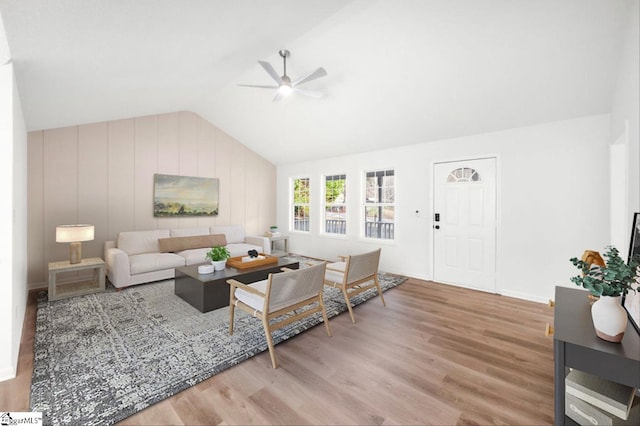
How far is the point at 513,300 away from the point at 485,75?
2.89 metres

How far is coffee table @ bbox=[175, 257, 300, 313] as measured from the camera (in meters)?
3.16

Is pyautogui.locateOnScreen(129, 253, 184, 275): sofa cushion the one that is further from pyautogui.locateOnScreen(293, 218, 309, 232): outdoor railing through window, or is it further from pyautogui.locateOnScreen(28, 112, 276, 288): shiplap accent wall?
pyautogui.locateOnScreen(293, 218, 309, 232): outdoor railing through window

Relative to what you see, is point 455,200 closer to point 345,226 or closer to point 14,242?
point 345,226

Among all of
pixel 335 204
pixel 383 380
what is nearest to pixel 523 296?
pixel 383 380

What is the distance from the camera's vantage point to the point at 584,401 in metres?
1.40

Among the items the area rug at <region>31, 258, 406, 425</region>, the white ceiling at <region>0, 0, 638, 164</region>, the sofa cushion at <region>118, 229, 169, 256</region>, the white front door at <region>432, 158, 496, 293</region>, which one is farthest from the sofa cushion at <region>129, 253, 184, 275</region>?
the white front door at <region>432, 158, 496, 293</region>

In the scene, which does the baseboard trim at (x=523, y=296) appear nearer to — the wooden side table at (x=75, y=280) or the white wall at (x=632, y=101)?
→ the white wall at (x=632, y=101)

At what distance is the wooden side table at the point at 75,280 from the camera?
11.5 ft

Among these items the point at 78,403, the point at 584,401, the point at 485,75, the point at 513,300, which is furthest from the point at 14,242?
the point at 513,300

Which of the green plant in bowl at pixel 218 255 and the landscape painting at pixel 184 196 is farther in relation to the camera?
the landscape painting at pixel 184 196

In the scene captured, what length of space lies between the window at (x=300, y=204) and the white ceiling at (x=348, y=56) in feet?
8.36

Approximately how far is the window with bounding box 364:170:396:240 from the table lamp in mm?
4568

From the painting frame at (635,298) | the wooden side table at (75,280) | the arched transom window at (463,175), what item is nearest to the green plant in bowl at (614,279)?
the painting frame at (635,298)

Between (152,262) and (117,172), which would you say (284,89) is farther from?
(117,172)
